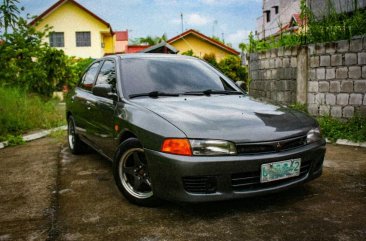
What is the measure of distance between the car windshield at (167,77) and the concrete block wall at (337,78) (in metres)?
3.27

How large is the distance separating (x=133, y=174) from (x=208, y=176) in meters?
0.91

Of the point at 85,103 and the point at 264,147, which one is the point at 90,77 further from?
the point at 264,147

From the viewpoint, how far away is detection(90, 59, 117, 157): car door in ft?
13.8

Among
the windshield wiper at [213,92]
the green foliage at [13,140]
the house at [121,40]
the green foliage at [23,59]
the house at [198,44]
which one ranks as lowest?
the green foliage at [13,140]

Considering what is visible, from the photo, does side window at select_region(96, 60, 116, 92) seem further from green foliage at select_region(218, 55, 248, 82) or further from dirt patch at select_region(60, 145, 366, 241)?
green foliage at select_region(218, 55, 248, 82)

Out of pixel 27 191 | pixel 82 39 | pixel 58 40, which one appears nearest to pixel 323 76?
pixel 27 191

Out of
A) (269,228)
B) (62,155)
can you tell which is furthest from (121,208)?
(62,155)

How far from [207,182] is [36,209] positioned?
5.76 feet

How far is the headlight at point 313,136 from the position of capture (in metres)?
3.52

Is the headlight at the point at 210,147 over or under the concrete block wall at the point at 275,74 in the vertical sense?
under

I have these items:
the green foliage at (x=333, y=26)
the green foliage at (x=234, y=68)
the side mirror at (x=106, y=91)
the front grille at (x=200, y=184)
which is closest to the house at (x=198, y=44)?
the green foliage at (x=234, y=68)

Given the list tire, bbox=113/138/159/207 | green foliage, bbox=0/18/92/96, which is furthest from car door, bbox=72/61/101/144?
green foliage, bbox=0/18/92/96

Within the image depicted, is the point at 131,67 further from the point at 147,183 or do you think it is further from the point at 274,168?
the point at 274,168

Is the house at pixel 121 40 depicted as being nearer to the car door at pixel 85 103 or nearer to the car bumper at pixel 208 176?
the car door at pixel 85 103
